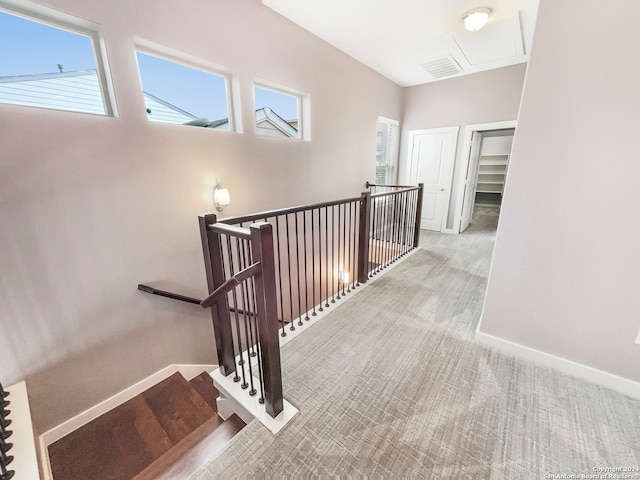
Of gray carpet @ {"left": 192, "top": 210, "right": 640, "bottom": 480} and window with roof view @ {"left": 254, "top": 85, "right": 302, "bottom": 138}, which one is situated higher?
window with roof view @ {"left": 254, "top": 85, "right": 302, "bottom": 138}

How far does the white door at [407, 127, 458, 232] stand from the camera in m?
4.89

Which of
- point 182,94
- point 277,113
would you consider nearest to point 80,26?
point 182,94

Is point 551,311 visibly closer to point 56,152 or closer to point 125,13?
point 56,152

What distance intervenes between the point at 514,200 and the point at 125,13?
3.07m

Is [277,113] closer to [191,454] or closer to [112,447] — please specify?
[191,454]

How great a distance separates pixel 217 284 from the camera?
145 cm

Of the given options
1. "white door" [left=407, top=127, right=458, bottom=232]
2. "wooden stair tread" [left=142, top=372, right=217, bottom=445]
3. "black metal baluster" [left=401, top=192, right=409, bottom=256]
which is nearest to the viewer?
"wooden stair tread" [left=142, top=372, right=217, bottom=445]

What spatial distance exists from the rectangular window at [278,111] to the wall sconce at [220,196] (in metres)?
0.86

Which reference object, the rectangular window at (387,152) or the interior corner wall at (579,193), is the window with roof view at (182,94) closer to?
the interior corner wall at (579,193)

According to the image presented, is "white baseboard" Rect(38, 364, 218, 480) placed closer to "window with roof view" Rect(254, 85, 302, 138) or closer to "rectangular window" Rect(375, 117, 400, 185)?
"window with roof view" Rect(254, 85, 302, 138)

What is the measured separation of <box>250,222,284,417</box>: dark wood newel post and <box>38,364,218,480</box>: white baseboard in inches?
57.1

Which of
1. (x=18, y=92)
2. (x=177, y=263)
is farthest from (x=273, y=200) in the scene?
(x=18, y=92)

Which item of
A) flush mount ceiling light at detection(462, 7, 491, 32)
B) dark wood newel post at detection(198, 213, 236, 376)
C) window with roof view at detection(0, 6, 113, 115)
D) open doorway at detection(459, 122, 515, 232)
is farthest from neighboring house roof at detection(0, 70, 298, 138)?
open doorway at detection(459, 122, 515, 232)

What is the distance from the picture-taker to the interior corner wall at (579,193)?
1.26 m
